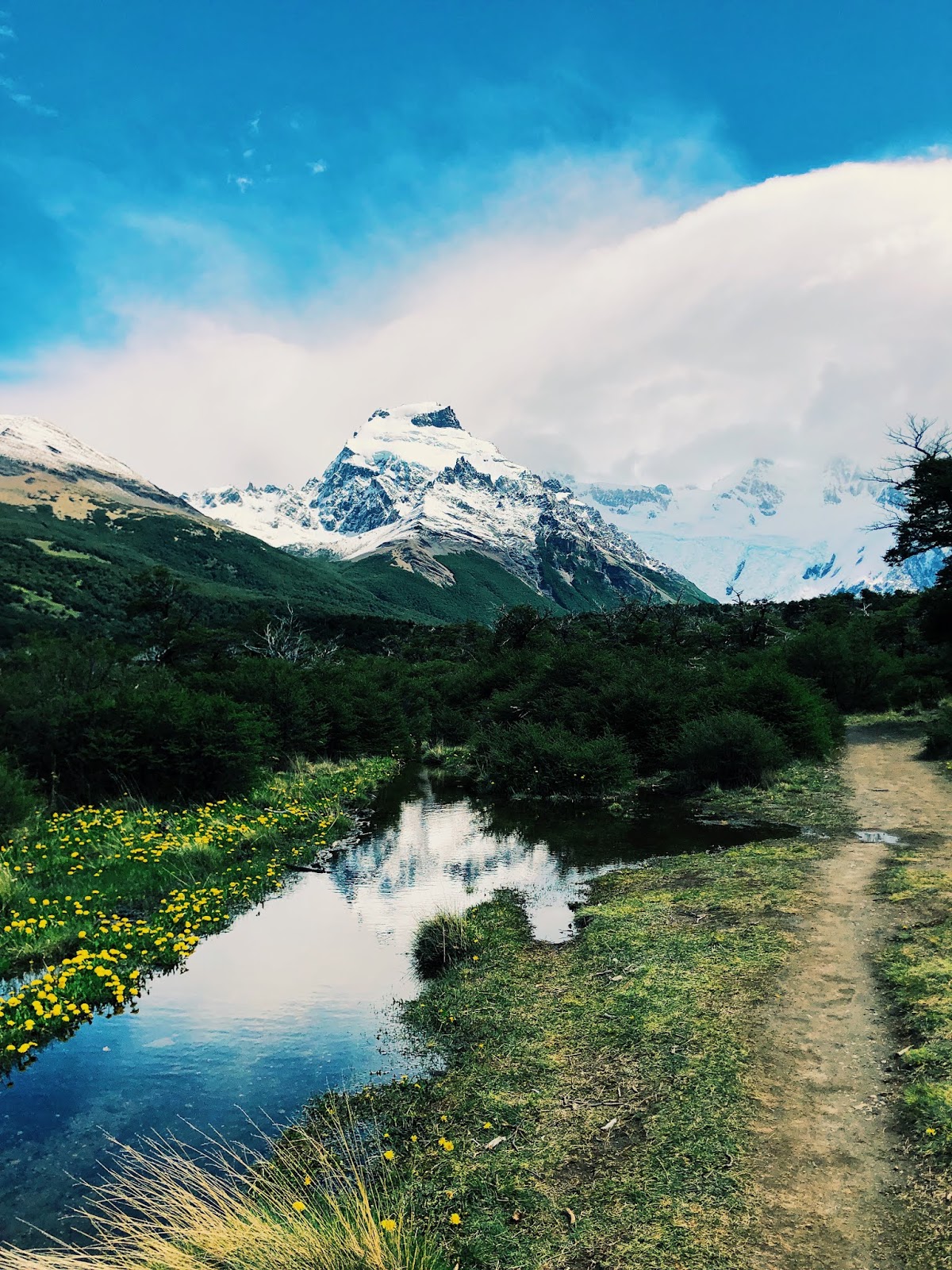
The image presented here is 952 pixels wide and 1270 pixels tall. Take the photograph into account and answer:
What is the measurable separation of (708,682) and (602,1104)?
29.2 metres

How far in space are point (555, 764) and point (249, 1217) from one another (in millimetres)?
21952

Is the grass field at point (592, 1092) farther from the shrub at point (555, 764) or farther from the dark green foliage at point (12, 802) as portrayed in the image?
the shrub at point (555, 764)

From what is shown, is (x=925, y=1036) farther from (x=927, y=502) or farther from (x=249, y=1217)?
(x=927, y=502)

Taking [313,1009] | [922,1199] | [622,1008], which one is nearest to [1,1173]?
[313,1009]

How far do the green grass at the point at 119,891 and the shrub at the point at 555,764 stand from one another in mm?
7591

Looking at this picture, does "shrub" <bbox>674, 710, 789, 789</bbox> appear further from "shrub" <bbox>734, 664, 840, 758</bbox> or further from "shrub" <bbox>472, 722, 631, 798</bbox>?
"shrub" <bbox>472, 722, 631, 798</bbox>

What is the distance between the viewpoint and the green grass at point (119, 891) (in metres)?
10.3

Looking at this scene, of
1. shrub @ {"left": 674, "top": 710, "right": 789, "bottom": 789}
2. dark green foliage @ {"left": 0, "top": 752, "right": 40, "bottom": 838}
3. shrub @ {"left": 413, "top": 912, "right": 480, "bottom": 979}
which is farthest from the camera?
shrub @ {"left": 674, "top": 710, "right": 789, "bottom": 789}

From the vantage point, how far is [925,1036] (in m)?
7.76

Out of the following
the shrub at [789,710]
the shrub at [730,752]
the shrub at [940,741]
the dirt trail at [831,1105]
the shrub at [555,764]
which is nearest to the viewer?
the dirt trail at [831,1105]

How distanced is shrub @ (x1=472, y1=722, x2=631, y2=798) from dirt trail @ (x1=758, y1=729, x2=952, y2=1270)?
1259 cm

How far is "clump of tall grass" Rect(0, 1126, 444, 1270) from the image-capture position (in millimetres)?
4867

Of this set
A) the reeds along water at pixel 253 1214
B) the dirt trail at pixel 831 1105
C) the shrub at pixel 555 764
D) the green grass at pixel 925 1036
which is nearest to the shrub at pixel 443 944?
the reeds along water at pixel 253 1214

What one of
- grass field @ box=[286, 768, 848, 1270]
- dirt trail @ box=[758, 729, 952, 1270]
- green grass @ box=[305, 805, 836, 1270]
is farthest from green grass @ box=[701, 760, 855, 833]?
green grass @ box=[305, 805, 836, 1270]
